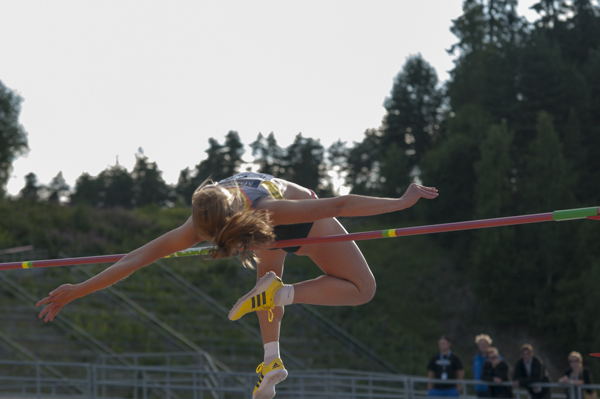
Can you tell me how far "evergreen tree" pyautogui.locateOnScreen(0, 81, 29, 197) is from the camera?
1020 inches

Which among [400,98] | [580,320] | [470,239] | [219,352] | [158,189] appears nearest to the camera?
[219,352]

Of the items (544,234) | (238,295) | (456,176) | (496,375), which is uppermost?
(456,176)

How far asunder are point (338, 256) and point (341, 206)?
50 centimetres

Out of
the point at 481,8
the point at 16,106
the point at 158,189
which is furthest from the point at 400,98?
the point at 16,106

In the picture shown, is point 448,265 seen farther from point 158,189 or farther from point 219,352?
point 158,189

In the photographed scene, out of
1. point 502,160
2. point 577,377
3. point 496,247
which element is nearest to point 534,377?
point 577,377

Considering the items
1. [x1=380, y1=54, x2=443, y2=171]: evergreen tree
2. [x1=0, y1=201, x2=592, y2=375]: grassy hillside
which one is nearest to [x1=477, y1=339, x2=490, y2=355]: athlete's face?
[x1=0, y1=201, x2=592, y2=375]: grassy hillside

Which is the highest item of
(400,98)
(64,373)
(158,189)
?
(400,98)

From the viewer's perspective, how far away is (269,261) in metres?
3.74

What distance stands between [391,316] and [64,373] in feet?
31.6

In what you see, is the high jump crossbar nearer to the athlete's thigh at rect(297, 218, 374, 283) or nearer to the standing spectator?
the athlete's thigh at rect(297, 218, 374, 283)

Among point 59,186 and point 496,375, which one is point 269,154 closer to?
point 59,186

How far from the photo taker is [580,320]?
1814 centimetres

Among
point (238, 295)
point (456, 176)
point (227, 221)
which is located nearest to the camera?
point (227, 221)
